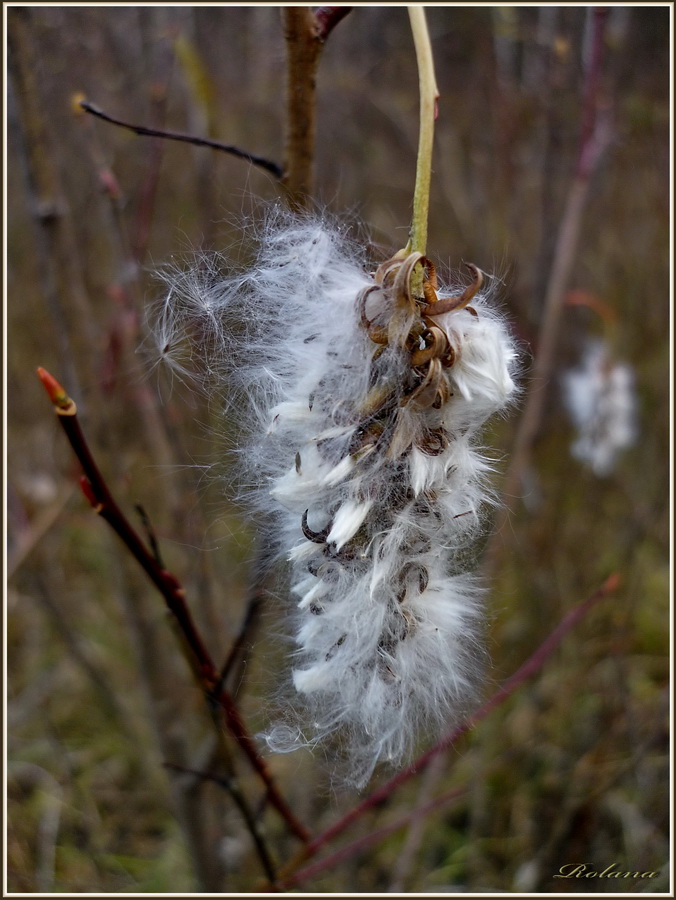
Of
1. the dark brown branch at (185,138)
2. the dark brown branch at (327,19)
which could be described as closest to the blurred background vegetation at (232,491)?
the dark brown branch at (185,138)

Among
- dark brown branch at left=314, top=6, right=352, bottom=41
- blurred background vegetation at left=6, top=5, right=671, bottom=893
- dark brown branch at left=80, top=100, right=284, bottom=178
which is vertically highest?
dark brown branch at left=314, top=6, right=352, bottom=41

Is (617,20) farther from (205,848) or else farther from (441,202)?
(205,848)

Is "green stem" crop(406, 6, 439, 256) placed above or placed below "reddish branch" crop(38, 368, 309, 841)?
above

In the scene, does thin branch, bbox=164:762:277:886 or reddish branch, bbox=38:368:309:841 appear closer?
reddish branch, bbox=38:368:309:841

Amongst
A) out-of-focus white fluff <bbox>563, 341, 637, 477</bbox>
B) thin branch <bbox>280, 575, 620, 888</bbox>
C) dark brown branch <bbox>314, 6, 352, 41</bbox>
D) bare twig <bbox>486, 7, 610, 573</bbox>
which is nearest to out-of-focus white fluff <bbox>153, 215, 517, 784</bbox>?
thin branch <bbox>280, 575, 620, 888</bbox>

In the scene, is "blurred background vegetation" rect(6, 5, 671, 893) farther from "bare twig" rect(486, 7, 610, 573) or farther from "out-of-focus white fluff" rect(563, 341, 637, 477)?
"out-of-focus white fluff" rect(563, 341, 637, 477)

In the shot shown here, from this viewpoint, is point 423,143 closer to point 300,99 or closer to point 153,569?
point 300,99

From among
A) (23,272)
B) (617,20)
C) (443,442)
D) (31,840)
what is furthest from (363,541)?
(23,272)
